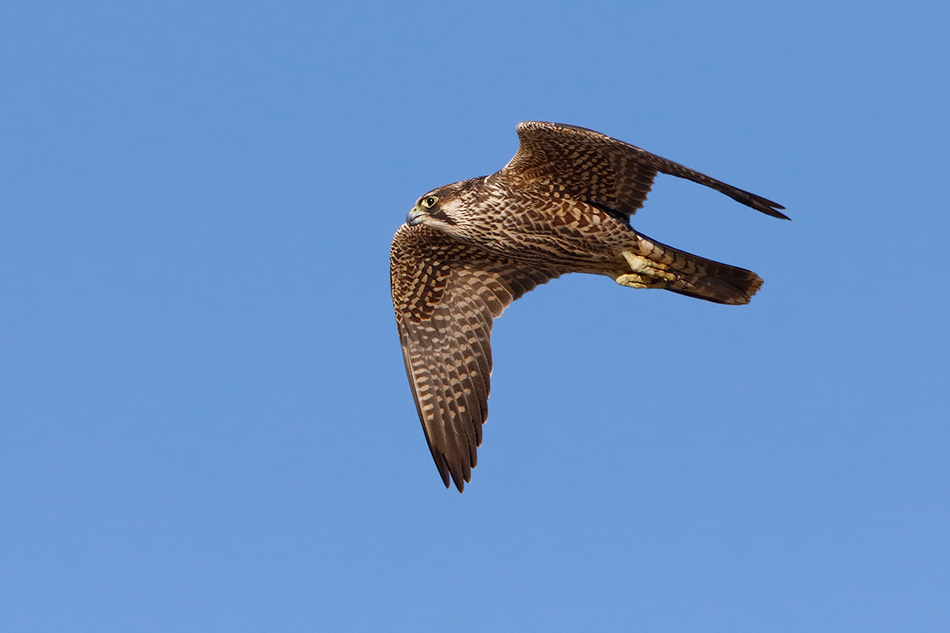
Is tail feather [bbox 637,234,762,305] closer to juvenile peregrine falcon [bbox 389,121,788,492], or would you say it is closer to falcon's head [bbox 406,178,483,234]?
juvenile peregrine falcon [bbox 389,121,788,492]

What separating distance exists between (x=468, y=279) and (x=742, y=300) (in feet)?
8.76

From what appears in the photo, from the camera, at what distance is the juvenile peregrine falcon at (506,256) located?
9.66m

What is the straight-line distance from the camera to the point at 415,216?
10117 millimetres

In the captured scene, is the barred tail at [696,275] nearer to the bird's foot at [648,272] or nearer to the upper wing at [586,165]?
the bird's foot at [648,272]

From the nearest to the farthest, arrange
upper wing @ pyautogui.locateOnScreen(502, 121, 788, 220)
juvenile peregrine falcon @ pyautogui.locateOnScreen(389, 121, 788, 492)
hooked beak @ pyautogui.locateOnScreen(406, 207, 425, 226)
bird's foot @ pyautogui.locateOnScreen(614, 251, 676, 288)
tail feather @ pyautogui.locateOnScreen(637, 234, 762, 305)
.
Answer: upper wing @ pyautogui.locateOnScreen(502, 121, 788, 220), juvenile peregrine falcon @ pyautogui.locateOnScreen(389, 121, 788, 492), tail feather @ pyautogui.locateOnScreen(637, 234, 762, 305), bird's foot @ pyautogui.locateOnScreen(614, 251, 676, 288), hooked beak @ pyautogui.locateOnScreen(406, 207, 425, 226)

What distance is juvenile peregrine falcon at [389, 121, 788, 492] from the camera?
9.66 meters

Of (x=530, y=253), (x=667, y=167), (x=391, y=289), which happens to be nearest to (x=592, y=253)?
(x=530, y=253)

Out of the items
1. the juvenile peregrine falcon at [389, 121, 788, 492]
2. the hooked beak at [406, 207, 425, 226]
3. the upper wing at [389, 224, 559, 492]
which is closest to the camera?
the juvenile peregrine falcon at [389, 121, 788, 492]

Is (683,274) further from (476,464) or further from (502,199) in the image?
(476,464)

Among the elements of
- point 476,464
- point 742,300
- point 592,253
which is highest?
point 592,253

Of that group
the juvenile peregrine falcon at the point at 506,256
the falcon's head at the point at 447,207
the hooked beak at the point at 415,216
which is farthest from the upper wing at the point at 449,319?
the falcon's head at the point at 447,207

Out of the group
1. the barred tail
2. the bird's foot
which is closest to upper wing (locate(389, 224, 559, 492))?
the bird's foot

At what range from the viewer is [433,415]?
10.9m

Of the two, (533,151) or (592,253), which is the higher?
(533,151)
